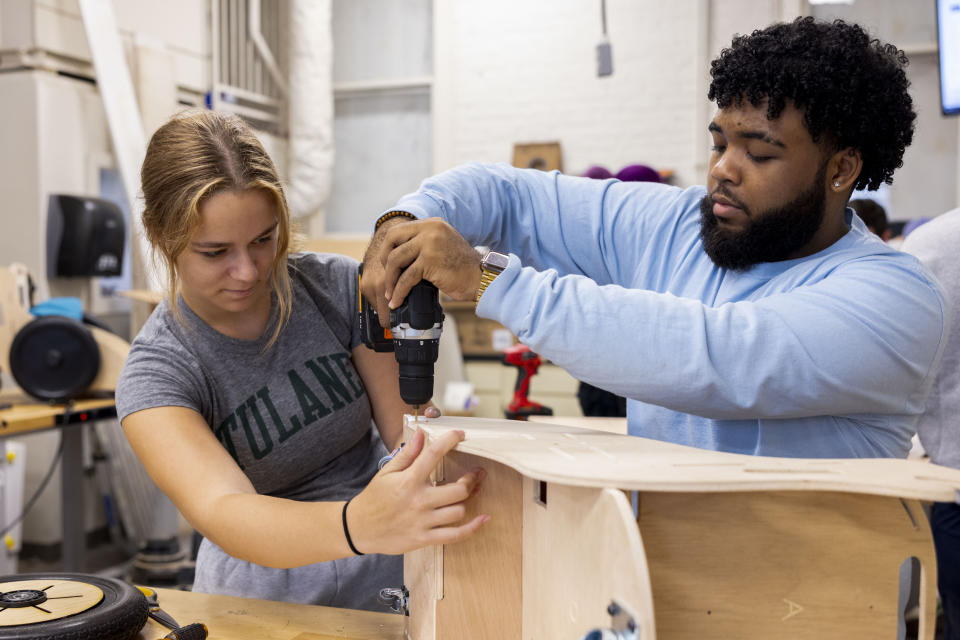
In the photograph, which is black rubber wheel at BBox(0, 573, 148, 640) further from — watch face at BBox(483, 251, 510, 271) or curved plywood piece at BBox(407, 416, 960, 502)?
watch face at BBox(483, 251, 510, 271)

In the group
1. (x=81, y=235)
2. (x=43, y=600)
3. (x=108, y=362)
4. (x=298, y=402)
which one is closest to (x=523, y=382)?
(x=298, y=402)

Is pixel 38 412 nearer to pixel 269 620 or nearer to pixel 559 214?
pixel 269 620

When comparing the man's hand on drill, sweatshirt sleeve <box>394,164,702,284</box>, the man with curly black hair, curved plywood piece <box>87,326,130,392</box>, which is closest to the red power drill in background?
sweatshirt sleeve <box>394,164,702,284</box>

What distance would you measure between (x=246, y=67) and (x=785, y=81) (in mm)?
5327

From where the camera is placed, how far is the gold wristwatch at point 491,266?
1092 millimetres

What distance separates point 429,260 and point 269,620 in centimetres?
64

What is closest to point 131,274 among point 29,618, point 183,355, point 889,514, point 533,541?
point 183,355

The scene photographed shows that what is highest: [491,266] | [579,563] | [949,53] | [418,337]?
[949,53]

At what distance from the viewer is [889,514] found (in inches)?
33.4

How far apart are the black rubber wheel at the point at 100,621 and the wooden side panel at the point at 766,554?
744 mm

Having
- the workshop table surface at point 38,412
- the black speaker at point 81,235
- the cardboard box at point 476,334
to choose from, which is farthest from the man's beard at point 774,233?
the cardboard box at point 476,334

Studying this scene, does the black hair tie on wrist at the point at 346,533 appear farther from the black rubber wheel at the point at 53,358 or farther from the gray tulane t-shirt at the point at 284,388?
the black rubber wheel at the point at 53,358

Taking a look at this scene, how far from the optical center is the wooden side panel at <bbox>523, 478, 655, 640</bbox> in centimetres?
73

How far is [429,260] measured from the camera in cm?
112
